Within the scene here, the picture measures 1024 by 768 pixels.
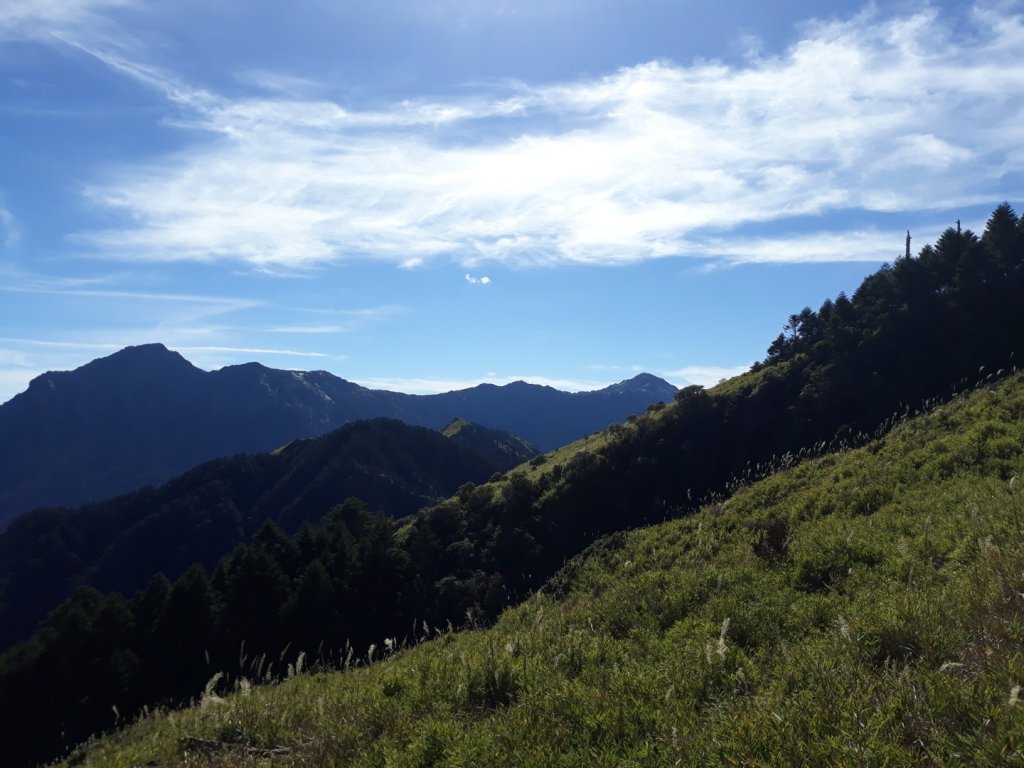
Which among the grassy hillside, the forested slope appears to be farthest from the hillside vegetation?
the grassy hillside

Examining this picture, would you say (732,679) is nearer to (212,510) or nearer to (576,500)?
(576,500)

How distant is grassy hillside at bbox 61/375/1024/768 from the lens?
12.5 ft

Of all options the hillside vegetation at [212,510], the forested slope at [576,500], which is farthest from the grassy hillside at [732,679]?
the hillside vegetation at [212,510]

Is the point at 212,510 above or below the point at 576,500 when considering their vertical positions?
below

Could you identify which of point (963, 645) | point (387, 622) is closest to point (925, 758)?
point (963, 645)

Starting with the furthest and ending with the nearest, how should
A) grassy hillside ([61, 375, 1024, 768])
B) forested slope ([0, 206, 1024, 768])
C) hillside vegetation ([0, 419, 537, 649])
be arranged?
hillside vegetation ([0, 419, 537, 649]) < forested slope ([0, 206, 1024, 768]) < grassy hillside ([61, 375, 1024, 768])

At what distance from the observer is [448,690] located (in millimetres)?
6367

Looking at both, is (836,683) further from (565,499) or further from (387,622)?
(565,499)

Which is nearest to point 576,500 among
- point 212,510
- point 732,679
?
point 732,679

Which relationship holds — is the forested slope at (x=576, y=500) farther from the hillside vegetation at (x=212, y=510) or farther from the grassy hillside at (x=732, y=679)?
the hillside vegetation at (x=212, y=510)

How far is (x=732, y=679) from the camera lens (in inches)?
205

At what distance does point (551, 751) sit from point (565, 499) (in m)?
43.0

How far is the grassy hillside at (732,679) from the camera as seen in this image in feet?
12.5

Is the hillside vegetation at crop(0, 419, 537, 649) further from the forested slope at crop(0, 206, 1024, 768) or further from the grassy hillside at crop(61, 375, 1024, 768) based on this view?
the grassy hillside at crop(61, 375, 1024, 768)
